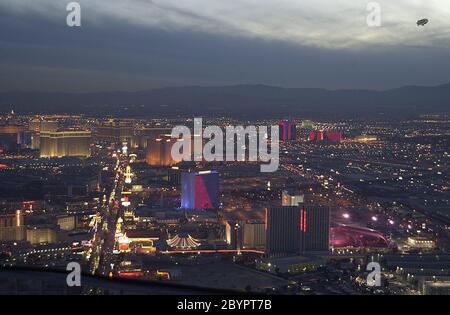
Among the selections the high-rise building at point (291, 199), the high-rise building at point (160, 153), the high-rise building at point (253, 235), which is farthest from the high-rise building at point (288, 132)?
the high-rise building at point (253, 235)

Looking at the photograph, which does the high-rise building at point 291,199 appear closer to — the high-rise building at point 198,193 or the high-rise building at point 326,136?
the high-rise building at point 198,193

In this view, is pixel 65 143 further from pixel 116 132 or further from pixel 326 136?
pixel 326 136

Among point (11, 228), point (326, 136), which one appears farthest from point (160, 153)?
point (11, 228)

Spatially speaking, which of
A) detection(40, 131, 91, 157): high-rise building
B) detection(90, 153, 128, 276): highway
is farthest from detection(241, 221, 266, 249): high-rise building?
detection(40, 131, 91, 157): high-rise building

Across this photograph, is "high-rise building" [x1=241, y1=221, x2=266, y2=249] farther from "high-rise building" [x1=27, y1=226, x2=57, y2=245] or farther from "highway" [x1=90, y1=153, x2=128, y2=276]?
"high-rise building" [x1=27, y1=226, x2=57, y2=245]
